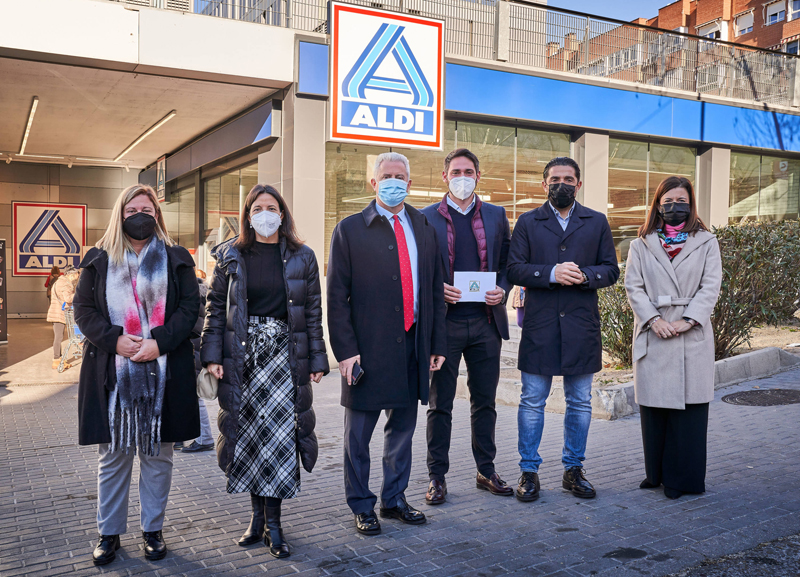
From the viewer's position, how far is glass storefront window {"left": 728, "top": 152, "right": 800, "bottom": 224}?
17.2m

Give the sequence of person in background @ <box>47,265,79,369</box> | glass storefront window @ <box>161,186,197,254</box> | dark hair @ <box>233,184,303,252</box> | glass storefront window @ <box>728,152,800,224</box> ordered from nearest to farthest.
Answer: dark hair @ <box>233,184,303,252</box>, person in background @ <box>47,265,79,369</box>, glass storefront window @ <box>728,152,800,224</box>, glass storefront window @ <box>161,186,197,254</box>

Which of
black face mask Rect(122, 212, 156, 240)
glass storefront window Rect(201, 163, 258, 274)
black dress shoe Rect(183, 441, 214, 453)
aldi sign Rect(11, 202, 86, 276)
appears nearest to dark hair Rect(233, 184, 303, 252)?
black face mask Rect(122, 212, 156, 240)

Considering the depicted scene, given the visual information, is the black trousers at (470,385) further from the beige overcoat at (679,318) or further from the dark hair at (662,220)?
the dark hair at (662,220)

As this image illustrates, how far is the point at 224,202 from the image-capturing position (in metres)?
15.5

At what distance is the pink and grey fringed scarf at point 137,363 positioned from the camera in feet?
12.6

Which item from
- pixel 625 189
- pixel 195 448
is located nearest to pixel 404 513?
pixel 195 448

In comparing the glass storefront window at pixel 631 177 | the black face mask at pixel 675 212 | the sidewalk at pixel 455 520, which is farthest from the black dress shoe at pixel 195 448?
the glass storefront window at pixel 631 177

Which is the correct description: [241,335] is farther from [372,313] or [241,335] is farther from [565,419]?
[565,419]

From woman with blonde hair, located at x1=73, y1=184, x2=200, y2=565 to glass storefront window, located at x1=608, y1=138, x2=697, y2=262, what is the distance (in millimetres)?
12529

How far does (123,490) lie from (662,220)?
3880mm

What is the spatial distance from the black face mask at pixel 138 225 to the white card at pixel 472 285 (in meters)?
1.93

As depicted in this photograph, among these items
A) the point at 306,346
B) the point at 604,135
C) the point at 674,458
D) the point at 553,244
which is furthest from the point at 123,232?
the point at 604,135

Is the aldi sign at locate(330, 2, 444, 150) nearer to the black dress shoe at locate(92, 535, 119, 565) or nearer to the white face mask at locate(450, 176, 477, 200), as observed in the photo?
the white face mask at locate(450, 176, 477, 200)

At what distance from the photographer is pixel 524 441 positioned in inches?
189
